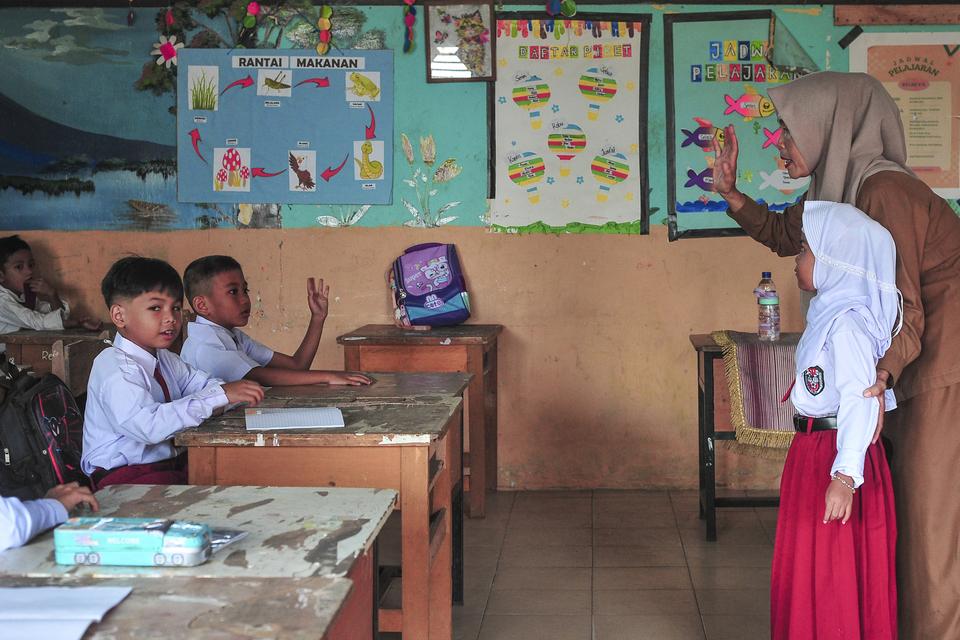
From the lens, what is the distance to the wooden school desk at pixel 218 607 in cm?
125

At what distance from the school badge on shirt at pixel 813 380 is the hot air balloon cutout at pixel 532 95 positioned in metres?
2.80

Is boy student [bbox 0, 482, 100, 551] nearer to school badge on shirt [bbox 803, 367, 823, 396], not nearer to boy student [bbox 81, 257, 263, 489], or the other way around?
boy student [bbox 81, 257, 263, 489]

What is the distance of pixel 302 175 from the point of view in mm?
4953

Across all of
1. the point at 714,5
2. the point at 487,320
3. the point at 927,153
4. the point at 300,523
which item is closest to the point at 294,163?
the point at 487,320

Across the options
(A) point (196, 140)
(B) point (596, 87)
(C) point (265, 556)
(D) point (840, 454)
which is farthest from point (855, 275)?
(A) point (196, 140)

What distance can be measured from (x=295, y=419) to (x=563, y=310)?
2707mm

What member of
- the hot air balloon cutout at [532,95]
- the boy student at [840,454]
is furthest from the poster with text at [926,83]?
the boy student at [840,454]

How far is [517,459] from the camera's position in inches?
201

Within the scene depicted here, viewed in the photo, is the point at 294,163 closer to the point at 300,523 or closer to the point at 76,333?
the point at 76,333

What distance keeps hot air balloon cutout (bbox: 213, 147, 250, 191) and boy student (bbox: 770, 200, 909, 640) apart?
3.22 m

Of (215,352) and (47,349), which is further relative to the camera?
(47,349)

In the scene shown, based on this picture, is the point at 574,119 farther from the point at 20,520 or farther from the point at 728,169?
the point at 20,520

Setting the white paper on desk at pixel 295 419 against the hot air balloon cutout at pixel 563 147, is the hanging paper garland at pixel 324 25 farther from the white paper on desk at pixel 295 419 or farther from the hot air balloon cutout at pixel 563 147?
the white paper on desk at pixel 295 419

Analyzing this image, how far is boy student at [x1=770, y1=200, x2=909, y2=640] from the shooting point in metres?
2.25
